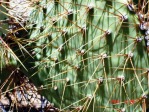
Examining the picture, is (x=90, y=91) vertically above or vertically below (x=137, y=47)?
below

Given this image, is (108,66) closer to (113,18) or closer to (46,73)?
(113,18)

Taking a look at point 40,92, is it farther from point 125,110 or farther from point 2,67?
point 125,110

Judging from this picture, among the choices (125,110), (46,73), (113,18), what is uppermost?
(113,18)

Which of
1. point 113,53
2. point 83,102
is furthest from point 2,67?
point 113,53

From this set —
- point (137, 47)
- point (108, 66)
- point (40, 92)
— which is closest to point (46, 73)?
point (40, 92)

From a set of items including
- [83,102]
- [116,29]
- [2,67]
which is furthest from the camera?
[2,67]

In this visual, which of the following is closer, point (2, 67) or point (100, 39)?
point (100, 39)

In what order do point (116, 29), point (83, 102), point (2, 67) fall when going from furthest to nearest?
1. point (2, 67)
2. point (83, 102)
3. point (116, 29)
